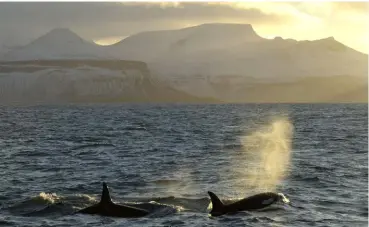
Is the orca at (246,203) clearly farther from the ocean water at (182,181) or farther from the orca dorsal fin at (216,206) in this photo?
the ocean water at (182,181)

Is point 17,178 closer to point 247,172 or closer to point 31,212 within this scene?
point 31,212

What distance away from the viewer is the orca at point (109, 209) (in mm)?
23000

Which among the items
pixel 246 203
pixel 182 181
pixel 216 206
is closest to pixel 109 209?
pixel 216 206

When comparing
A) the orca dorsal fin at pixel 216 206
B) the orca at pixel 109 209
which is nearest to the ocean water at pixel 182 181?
the orca dorsal fin at pixel 216 206

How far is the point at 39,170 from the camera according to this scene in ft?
116

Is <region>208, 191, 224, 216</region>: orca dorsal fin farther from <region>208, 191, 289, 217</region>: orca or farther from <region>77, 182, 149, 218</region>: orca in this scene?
<region>77, 182, 149, 218</region>: orca

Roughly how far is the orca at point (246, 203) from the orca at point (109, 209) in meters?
2.59

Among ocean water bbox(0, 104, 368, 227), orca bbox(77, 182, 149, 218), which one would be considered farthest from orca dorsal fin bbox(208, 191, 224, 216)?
orca bbox(77, 182, 149, 218)

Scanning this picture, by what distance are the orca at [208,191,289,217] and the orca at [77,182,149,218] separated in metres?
2.59

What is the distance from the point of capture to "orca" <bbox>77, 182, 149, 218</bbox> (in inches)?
906

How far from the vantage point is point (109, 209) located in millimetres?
23172

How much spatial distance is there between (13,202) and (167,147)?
26925 mm

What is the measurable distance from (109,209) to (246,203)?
5405 mm

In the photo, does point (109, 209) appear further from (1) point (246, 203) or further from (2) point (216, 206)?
(1) point (246, 203)
